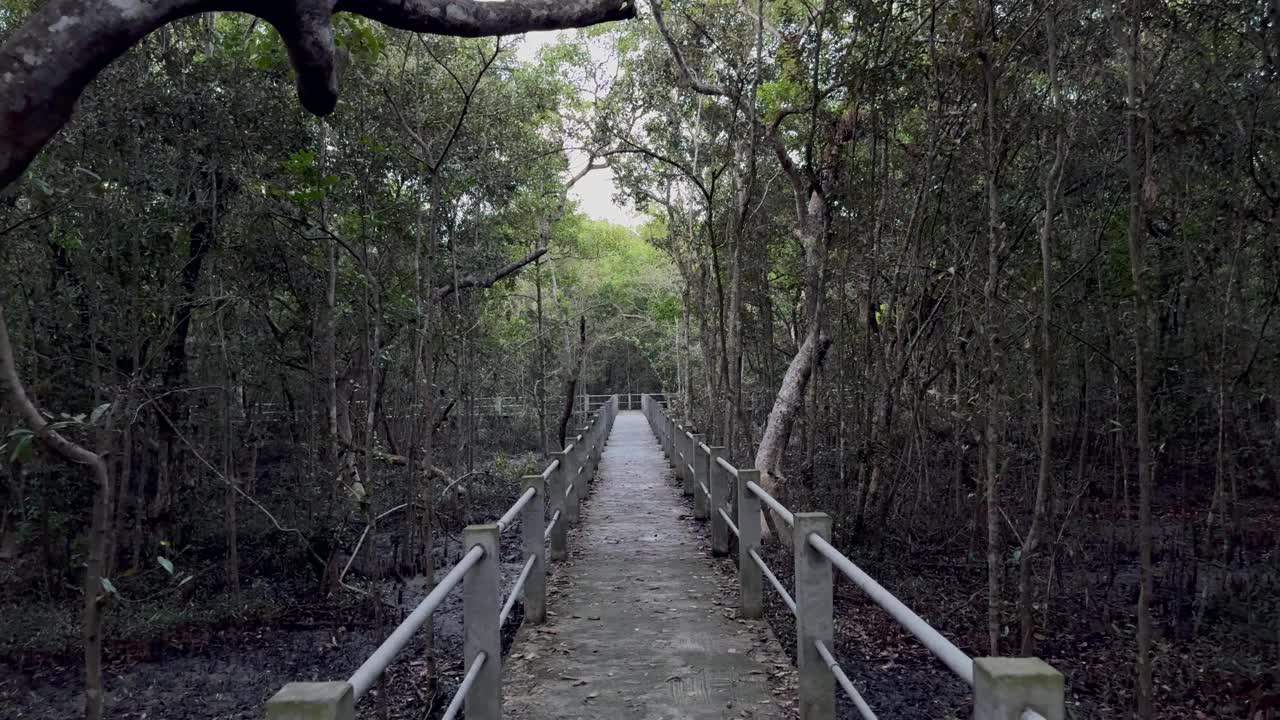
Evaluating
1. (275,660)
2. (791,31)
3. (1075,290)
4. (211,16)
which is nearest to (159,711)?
(275,660)

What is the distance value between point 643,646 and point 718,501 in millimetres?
2563

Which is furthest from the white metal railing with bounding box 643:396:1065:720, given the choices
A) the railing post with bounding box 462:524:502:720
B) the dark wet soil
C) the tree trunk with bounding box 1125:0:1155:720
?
the dark wet soil

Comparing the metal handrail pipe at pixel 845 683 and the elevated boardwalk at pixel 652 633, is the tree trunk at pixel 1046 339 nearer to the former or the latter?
the elevated boardwalk at pixel 652 633

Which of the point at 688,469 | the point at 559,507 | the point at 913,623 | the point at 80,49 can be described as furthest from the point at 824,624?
the point at 688,469

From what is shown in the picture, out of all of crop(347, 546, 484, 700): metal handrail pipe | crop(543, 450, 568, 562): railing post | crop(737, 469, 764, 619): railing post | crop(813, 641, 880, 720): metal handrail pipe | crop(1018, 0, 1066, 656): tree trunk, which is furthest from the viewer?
crop(543, 450, 568, 562): railing post

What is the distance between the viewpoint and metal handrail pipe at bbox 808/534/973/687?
2125 mm

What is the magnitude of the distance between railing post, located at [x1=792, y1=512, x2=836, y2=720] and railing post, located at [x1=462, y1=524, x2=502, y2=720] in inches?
54.5

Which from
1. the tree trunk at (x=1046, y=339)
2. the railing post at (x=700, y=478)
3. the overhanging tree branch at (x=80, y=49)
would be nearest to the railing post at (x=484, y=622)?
the overhanging tree branch at (x=80, y=49)

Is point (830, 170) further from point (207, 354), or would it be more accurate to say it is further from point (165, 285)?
point (207, 354)

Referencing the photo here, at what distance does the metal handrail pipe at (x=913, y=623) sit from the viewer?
6.97 feet

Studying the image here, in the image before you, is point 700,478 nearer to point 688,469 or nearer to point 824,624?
point 688,469

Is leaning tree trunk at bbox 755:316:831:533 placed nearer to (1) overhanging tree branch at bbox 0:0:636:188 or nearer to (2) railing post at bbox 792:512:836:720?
(2) railing post at bbox 792:512:836:720

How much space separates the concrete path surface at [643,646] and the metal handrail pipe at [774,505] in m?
0.95

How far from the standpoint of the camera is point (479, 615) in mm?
3605
